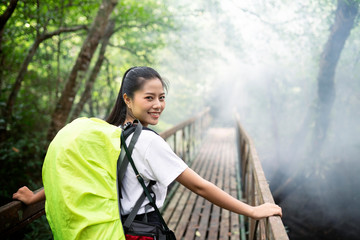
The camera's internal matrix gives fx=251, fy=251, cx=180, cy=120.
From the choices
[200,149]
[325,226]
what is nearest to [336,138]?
[325,226]

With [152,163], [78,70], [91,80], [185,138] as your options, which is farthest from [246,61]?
[152,163]

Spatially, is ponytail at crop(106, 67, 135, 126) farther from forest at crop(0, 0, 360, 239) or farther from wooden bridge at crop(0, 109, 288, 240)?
forest at crop(0, 0, 360, 239)

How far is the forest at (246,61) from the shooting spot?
4.21 meters

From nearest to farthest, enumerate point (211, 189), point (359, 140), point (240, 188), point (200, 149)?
point (211, 189), point (240, 188), point (359, 140), point (200, 149)

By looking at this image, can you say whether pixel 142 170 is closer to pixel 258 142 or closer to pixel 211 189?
pixel 211 189

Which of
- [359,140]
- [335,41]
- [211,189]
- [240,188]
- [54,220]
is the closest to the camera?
[54,220]

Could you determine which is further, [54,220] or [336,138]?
[336,138]

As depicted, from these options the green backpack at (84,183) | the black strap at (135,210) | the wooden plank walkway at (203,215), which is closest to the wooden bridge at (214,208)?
the wooden plank walkway at (203,215)

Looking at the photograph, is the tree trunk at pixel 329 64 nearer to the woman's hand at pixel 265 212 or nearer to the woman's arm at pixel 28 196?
the woman's hand at pixel 265 212

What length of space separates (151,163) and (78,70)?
3.47m

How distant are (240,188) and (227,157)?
2751mm

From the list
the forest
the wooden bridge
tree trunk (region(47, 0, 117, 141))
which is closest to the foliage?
the forest

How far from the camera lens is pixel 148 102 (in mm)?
1461

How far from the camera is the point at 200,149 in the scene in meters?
9.02
